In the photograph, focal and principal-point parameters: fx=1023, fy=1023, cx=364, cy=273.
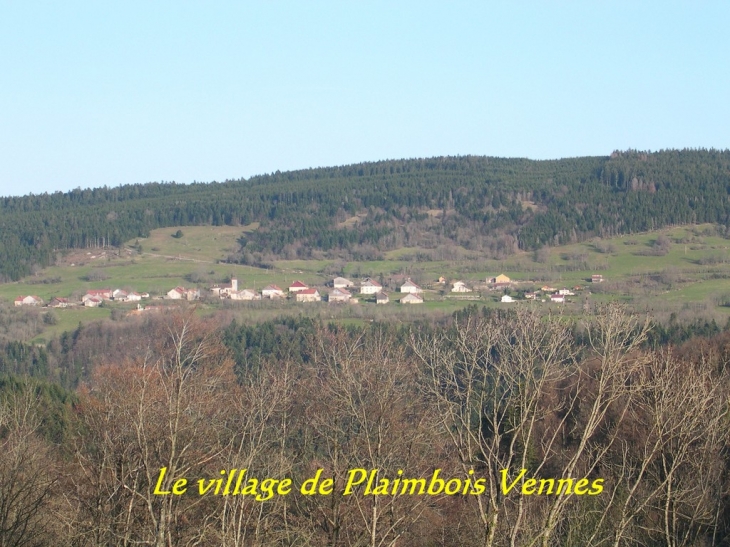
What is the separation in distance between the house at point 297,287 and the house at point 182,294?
30.6ft

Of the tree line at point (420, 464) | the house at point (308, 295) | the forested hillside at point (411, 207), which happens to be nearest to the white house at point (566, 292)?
the house at point (308, 295)

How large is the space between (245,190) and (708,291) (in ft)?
277

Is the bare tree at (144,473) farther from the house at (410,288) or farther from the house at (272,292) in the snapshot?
the house at (272,292)

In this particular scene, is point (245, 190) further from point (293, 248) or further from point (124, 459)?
point (124, 459)

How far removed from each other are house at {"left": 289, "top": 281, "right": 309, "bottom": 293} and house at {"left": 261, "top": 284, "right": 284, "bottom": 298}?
43.6 inches

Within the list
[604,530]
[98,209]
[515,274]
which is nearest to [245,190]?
[98,209]

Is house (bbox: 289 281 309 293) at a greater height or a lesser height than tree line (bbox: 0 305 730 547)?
lesser

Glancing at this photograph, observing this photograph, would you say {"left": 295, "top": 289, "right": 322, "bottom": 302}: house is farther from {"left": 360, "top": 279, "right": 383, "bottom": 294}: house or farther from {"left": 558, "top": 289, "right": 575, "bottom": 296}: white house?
{"left": 558, "top": 289, "right": 575, "bottom": 296}: white house

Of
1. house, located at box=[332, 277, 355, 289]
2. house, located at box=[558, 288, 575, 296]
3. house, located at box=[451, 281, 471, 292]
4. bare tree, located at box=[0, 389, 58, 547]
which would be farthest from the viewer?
house, located at box=[332, 277, 355, 289]

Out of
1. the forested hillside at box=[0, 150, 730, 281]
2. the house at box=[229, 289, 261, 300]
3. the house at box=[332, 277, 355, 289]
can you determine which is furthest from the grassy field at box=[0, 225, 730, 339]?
the forested hillside at box=[0, 150, 730, 281]

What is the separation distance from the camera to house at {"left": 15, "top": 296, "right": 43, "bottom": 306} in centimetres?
9636

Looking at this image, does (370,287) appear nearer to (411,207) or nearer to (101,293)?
(101,293)

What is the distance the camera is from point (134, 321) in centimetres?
8319

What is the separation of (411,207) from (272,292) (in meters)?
44.4
